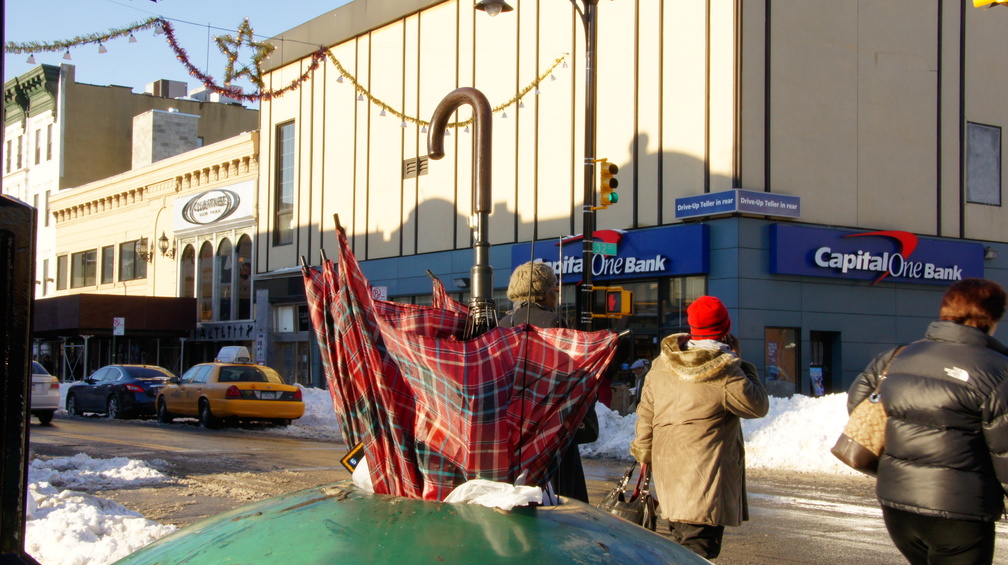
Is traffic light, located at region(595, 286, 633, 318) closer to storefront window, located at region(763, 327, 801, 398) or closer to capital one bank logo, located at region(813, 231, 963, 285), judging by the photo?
storefront window, located at region(763, 327, 801, 398)

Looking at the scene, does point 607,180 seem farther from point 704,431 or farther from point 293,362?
point 293,362

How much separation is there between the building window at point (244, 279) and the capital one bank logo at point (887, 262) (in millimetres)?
22215

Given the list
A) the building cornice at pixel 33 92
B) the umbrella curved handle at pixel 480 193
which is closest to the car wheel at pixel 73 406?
the umbrella curved handle at pixel 480 193

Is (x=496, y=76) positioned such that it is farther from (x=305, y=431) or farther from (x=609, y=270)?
(x=305, y=431)

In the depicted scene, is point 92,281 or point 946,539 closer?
point 946,539

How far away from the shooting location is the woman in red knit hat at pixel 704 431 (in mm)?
4781

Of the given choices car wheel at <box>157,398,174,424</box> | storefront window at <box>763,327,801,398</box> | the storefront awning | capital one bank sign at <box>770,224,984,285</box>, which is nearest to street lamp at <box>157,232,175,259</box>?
the storefront awning

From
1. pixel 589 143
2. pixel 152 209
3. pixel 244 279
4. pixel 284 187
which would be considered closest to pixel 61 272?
pixel 152 209

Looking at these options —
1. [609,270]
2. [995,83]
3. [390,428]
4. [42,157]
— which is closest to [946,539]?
[390,428]

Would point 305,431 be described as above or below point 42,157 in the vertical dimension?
below

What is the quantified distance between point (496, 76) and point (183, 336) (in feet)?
65.0

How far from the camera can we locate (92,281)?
156 feet

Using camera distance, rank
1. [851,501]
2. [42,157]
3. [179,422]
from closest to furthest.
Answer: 1. [851,501]
2. [179,422]
3. [42,157]

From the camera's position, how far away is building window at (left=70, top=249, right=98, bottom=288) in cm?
4747
